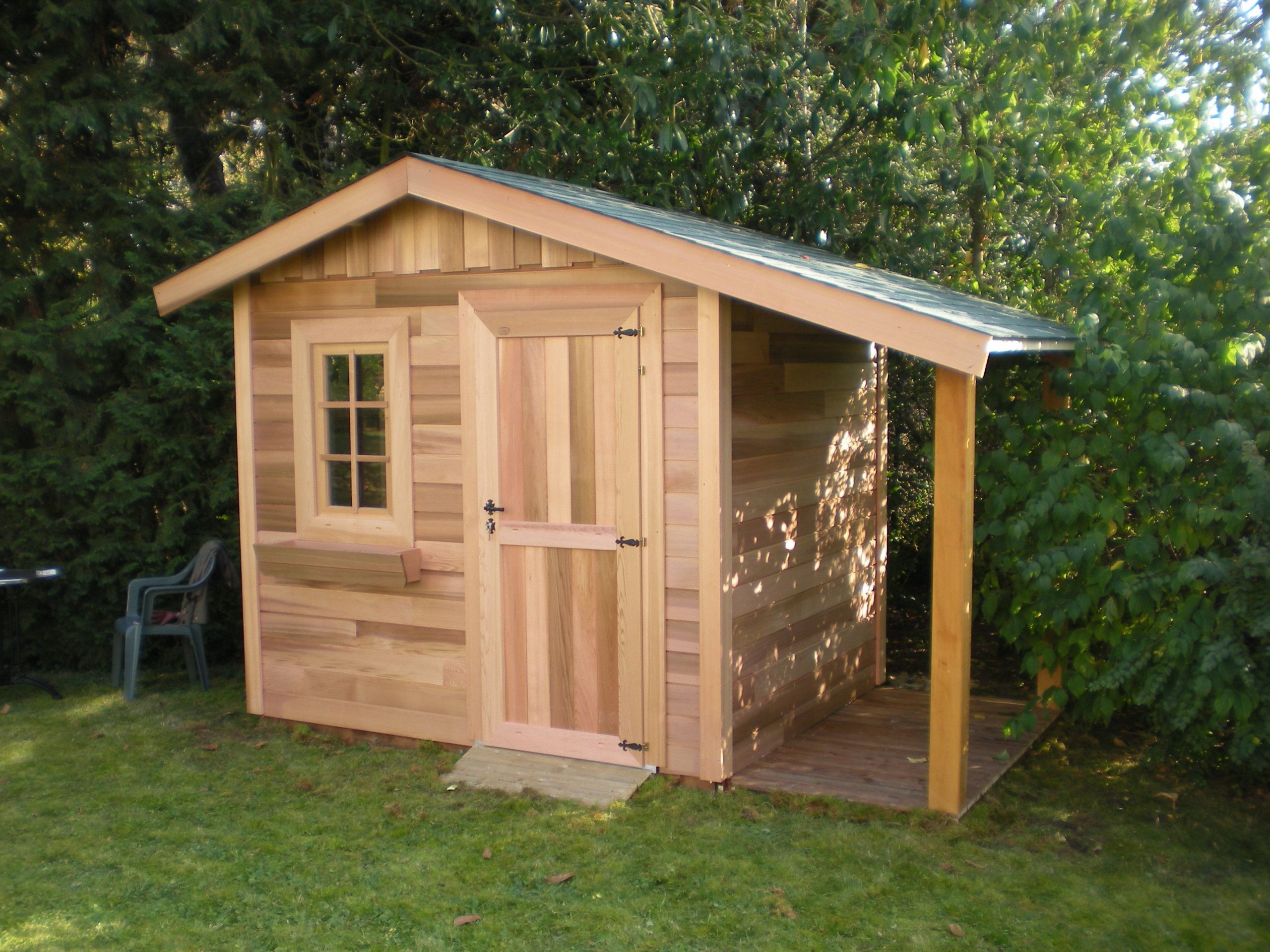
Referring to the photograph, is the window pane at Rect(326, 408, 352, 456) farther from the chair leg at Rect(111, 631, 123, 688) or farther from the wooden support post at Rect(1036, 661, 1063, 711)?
the wooden support post at Rect(1036, 661, 1063, 711)

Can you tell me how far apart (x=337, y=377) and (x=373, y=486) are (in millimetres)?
622

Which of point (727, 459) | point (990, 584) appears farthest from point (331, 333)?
point (990, 584)

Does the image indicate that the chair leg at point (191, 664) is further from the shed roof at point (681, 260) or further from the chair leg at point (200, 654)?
the shed roof at point (681, 260)

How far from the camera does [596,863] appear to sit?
458 cm

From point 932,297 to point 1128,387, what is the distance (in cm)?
118

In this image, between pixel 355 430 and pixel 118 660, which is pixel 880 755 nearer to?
pixel 355 430

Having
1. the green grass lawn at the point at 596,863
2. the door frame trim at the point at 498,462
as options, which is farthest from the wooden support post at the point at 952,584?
the door frame trim at the point at 498,462

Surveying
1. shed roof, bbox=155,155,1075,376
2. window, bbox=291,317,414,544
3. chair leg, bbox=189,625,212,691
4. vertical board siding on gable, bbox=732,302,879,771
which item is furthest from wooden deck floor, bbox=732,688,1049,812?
chair leg, bbox=189,625,212,691

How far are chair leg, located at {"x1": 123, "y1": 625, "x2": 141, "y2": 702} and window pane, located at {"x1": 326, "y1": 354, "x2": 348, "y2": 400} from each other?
2.25 metres

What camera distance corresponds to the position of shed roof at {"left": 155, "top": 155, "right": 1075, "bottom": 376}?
452 centimetres

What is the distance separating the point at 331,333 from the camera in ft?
20.1

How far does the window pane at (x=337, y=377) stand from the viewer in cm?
619

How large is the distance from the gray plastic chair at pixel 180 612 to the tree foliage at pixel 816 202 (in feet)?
1.93

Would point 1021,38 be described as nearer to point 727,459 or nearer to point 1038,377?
point 1038,377
